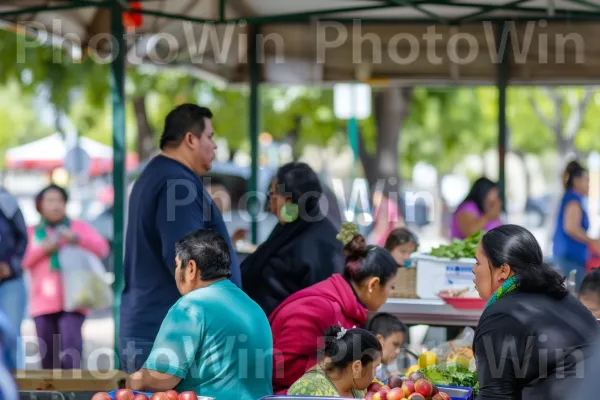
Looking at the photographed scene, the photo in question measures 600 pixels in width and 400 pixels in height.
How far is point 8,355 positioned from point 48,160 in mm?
26307

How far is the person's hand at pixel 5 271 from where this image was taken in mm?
7516

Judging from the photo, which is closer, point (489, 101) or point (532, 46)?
point (532, 46)

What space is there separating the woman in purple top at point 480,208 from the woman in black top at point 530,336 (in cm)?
449

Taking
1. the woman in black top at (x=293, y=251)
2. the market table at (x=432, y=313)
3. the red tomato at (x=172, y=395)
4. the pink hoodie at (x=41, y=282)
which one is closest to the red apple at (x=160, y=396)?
the red tomato at (x=172, y=395)

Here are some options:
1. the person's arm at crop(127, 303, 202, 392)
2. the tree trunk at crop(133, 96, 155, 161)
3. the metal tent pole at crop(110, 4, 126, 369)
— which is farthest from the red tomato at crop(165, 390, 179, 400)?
the tree trunk at crop(133, 96, 155, 161)

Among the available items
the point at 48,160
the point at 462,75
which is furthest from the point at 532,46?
the point at 48,160

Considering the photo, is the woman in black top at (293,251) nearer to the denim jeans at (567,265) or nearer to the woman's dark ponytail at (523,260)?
the woman's dark ponytail at (523,260)

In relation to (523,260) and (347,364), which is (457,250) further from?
(523,260)

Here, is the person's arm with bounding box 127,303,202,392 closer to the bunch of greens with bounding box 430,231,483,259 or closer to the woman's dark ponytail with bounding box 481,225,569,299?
the woman's dark ponytail with bounding box 481,225,569,299

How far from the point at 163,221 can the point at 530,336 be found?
6.63ft

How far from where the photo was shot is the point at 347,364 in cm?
442

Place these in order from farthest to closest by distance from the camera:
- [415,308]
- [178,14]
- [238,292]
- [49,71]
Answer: [49,71] → [178,14] → [415,308] → [238,292]

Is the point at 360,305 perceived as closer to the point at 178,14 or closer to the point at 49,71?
the point at 178,14

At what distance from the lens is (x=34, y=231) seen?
8.59 m
